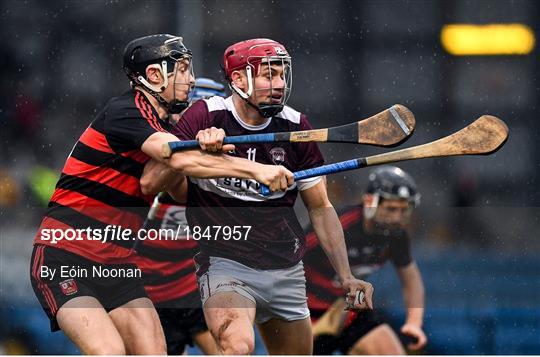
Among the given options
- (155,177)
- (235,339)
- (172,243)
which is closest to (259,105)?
(155,177)

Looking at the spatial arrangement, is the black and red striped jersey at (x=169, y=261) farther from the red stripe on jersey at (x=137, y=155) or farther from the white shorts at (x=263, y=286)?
the red stripe on jersey at (x=137, y=155)

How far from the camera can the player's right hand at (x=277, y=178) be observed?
4.09 meters

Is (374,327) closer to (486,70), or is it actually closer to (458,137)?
(486,70)

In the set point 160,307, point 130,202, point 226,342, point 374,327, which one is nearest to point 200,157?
point 130,202

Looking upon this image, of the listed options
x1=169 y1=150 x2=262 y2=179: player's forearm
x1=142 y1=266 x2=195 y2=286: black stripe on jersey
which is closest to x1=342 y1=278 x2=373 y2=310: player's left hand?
x1=169 y1=150 x2=262 y2=179: player's forearm

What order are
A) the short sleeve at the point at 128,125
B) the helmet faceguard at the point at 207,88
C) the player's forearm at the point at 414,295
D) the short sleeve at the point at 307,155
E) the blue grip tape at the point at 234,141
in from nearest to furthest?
the blue grip tape at the point at 234,141 → the short sleeve at the point at 128,125 → the short sleeve at the point at 307,155 → the helmet faceguard at the point at 207,88 → the player's forearm at the point at 414,295

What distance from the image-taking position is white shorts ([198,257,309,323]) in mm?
4504

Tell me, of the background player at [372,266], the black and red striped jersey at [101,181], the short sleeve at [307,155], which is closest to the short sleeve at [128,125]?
the black and red striped jersey at [101,181]

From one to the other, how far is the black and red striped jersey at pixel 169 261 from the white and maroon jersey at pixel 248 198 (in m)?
1.07

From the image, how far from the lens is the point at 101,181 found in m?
4.38

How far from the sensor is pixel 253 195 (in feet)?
15.1

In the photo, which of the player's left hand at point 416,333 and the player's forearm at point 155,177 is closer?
the player's forearm at point 155,177

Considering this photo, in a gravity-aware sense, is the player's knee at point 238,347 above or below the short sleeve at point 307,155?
below

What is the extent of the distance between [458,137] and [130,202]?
1.16m
